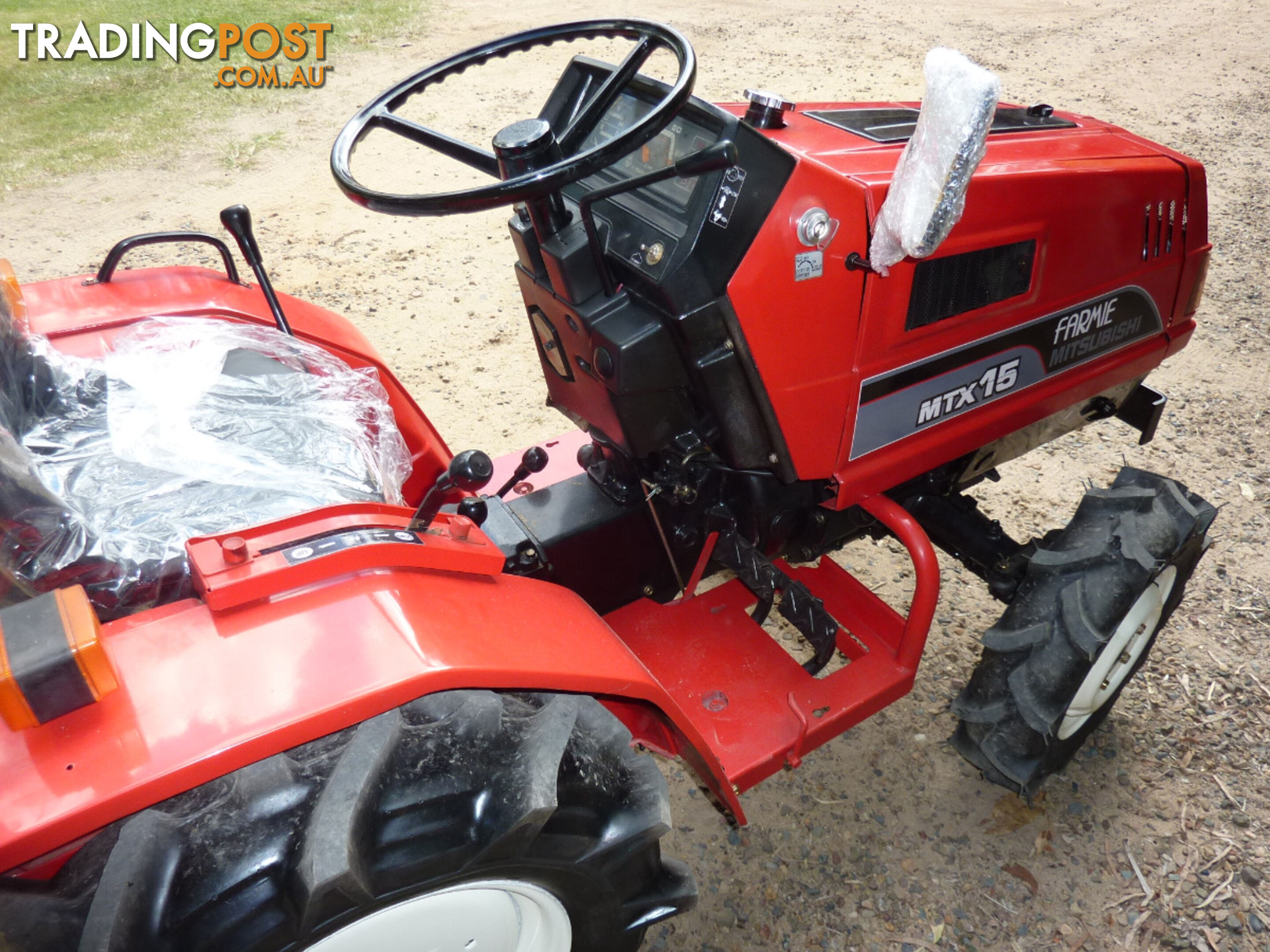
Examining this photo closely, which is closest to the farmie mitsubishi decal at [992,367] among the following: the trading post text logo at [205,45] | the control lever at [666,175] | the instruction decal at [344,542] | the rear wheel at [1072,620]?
the rear wheel at [1072,620]

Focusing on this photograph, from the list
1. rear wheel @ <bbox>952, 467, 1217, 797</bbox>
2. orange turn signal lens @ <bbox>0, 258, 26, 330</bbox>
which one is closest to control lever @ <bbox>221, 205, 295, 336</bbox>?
orange turn signal lens @ <bbox>0, 258, 26, 330</bbox>

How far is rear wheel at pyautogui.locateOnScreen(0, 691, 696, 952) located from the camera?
1.01m

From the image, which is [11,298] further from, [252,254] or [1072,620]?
[1072,620]

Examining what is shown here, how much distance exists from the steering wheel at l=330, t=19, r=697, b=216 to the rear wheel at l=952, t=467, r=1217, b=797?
125 cm

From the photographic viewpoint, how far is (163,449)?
58.9 inches

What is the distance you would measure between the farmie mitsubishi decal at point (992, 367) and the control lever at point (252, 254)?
1.26 metres

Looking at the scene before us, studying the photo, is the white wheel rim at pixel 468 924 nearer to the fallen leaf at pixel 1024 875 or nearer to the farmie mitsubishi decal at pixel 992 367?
the farmie mitsubishi decal at pixel 992 367

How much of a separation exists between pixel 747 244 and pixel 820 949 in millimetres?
1487

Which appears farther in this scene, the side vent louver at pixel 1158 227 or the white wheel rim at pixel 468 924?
the side vent louver at pixel 1158 227

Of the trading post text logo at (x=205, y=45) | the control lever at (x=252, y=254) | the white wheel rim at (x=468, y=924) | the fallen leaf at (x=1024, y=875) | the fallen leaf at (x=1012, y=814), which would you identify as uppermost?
the trading post text logo at (x=205, y=45)

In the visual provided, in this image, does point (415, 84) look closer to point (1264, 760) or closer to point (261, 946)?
point (261, 946)

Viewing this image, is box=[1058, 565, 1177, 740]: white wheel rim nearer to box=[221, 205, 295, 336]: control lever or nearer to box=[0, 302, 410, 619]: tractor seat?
box=[0, 302, 410, 619]: tractor seat

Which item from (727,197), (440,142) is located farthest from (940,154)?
(440,142)

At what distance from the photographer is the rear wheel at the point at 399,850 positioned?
101 centimetres
